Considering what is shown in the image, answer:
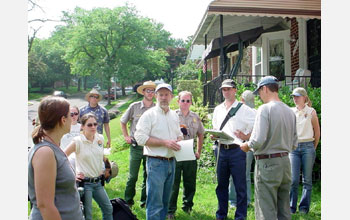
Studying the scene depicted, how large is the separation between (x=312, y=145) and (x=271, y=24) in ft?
24.3

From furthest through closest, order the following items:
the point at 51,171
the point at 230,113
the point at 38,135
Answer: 1. the point at 230,113
2. the point at 38,135
3. the point at 51,171

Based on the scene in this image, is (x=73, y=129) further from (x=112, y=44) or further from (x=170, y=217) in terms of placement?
(x=112, y=44)

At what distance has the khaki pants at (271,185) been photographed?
13.2 ft

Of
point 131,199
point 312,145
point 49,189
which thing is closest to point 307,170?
point 312,145

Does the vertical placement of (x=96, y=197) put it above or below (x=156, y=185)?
below

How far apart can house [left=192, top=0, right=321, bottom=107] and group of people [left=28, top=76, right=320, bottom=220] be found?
3258 millimetres

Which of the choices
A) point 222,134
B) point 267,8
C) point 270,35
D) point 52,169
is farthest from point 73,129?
point 270,35

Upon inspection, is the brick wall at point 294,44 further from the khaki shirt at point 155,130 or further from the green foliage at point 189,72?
the green foliage at point 189,72

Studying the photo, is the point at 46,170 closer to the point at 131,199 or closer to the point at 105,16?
the point at 131,199

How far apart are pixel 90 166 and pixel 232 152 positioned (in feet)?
6.74

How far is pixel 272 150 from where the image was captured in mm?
4051

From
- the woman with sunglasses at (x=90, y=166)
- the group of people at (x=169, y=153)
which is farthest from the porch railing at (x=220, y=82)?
the woman with sunglasses at (x=90, y=166)

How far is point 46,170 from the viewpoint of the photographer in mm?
2213

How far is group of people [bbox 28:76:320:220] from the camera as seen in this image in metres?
2.38
